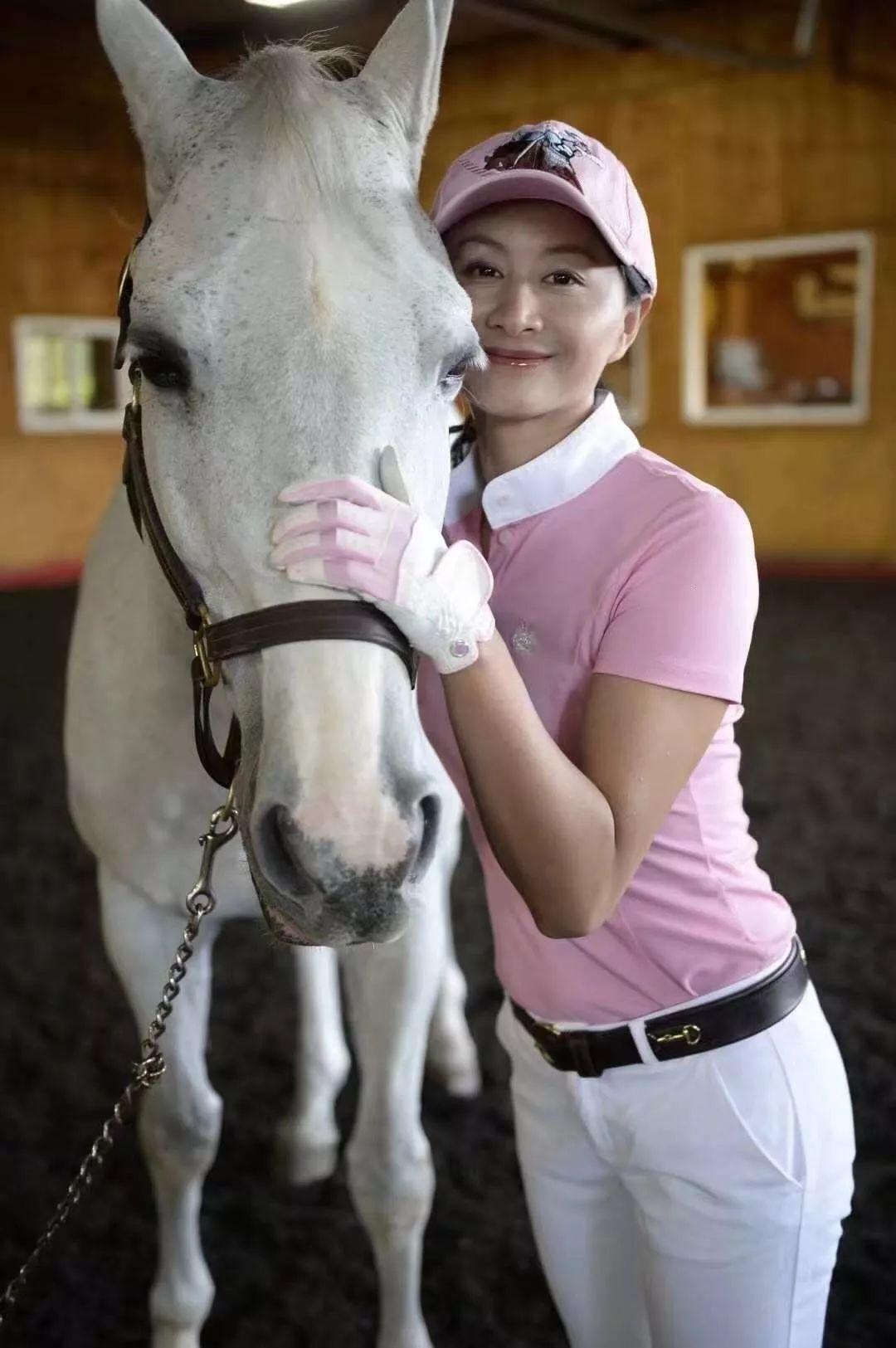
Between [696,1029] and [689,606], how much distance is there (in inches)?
16.6

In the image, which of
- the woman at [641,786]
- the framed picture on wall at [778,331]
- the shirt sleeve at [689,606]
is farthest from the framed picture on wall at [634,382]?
the shirt sleeve at [689,606]

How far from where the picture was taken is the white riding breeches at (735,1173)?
110cm

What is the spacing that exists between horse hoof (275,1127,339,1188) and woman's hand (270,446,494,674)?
5.13ft

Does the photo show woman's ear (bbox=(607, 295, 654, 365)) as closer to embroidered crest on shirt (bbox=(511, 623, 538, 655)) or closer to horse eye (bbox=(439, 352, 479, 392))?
horse eye (bbox=(439, 352, 479, 392))

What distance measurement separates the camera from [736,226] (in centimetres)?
912

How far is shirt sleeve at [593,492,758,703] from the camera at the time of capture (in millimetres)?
1005

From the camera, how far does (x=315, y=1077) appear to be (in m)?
2.27

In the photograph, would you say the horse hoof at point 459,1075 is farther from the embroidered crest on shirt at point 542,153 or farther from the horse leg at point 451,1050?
the embroidered crest on shirt at point 542,153

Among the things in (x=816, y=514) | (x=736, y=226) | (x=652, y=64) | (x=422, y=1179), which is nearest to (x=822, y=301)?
(x=736, y=226)

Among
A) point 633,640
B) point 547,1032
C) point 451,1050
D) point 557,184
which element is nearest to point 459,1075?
point 451,1050

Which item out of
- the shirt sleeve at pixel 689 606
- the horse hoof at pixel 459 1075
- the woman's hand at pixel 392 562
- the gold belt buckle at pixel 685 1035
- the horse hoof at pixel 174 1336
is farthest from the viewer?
the horse hoof at pixel 459 1075

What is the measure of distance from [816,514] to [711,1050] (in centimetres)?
864

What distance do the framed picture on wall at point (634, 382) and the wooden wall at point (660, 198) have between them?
3.6 inches

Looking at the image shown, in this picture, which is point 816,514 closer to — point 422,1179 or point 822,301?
point 822,301
